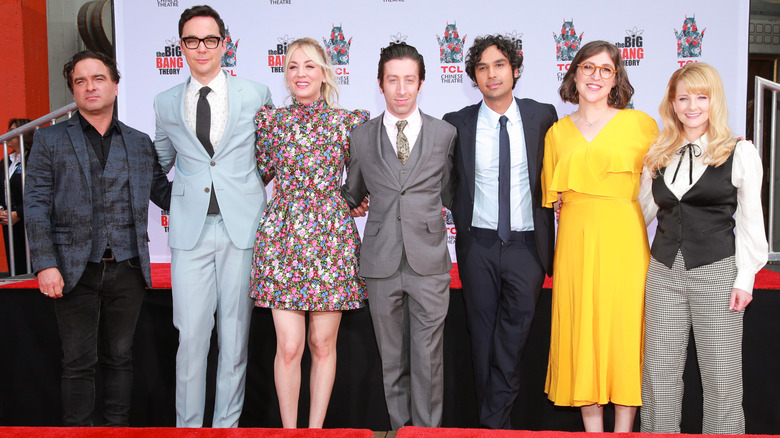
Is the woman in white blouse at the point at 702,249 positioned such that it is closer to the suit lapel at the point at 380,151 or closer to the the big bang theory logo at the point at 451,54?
the suit lapel at the point at 380,151

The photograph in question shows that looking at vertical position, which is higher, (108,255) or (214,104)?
(214,104)

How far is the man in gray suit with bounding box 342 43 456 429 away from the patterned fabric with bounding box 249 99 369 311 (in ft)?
0.29

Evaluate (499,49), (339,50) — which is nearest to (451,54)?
(339,50)

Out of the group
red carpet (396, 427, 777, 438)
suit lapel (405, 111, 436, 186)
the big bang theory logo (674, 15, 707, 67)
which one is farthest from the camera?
the big bang theory logo (674, 15, 707, 67)

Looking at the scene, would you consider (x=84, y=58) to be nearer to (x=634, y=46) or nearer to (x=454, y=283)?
(x=454, y=283)

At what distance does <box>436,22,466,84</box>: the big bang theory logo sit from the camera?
4309 millimetres

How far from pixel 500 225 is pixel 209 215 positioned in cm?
119

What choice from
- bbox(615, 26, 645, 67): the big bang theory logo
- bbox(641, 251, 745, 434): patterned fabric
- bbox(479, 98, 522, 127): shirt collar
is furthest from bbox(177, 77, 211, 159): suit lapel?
bbox(615, 26, 645, 67): the big bang theory logo

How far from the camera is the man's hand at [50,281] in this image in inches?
91.3

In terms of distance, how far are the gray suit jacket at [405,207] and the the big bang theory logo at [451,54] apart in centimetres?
213

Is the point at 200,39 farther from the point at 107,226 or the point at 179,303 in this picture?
the point at 179,303

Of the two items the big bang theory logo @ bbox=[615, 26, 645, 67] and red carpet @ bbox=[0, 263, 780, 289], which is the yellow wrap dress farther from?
the big bang theory logo @ bbox=[615, 26, 645, 67]

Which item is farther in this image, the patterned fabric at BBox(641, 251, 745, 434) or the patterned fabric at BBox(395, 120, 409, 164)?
the patterned fabric at BBox(395, 120, 409, 164)

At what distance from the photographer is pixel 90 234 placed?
2.38 meters
